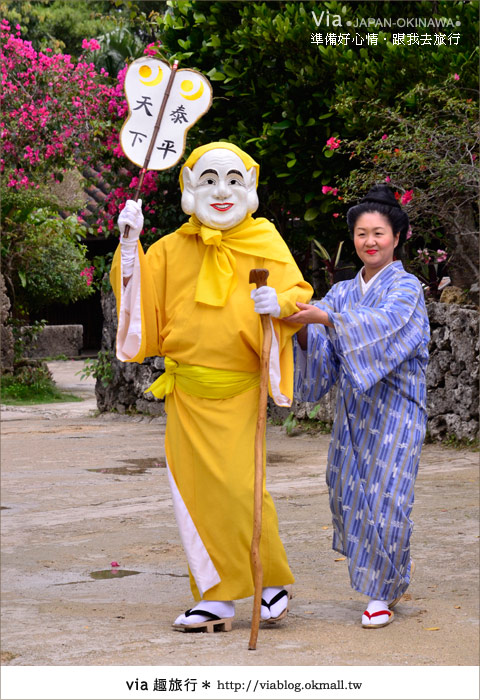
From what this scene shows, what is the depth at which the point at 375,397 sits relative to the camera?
4258 millimetres

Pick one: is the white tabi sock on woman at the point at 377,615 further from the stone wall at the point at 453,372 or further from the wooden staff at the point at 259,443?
the stone wall at the point at 453,372

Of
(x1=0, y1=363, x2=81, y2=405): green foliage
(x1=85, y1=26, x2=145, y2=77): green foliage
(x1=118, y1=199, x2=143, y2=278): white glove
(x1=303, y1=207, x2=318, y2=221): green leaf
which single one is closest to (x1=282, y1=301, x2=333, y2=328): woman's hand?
(x1=118, y1=199, x2=143, y2=278): white glove

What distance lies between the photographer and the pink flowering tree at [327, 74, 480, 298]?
838 centimetres

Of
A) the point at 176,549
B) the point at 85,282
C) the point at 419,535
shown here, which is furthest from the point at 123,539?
the point at 85,282

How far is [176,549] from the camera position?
580 cm

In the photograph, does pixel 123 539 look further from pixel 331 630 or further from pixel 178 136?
pixel 178 136

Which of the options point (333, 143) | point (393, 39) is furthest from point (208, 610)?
point (393, 39)

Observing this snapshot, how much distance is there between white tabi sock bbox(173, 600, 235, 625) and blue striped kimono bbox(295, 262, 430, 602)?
56cm

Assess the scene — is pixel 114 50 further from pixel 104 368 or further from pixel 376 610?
pixel 376 610

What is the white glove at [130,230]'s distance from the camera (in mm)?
4074

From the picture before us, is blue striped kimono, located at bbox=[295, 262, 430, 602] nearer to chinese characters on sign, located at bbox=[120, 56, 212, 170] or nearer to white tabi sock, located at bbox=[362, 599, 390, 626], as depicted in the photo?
white tabi sock, located at bbox=[362, 599, 390, 626]

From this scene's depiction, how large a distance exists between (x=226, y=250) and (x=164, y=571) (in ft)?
6.41

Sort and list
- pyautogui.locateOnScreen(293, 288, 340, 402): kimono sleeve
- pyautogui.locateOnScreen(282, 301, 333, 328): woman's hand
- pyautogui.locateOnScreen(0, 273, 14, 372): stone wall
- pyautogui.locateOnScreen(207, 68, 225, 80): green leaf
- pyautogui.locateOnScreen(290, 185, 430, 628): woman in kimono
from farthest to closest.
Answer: pyautogui.locateOnScreen(0, 273, 14, 372): stone wall < pyautogui.locateOnScreen(207, 68, 225, 80): green leaf < pyautogui.locateOnScreen(293, 288, 340, 402): kimono sleeve < pyautogui.locateOnScreen(290, 185, 430, 628): woman in kimono < pyautogui.locateOnScreen(282, 301, 333, 328): woman's hand

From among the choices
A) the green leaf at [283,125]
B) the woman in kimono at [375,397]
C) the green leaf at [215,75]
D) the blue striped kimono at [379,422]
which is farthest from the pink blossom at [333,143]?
the blue striped kimono at [379,422]
